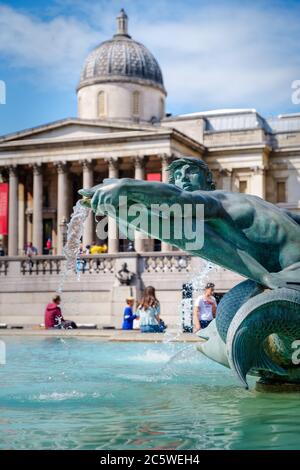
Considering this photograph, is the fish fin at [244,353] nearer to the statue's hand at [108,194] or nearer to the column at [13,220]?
the statue's hand at [108,194]

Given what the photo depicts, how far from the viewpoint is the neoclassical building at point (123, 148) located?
57875 millimetres

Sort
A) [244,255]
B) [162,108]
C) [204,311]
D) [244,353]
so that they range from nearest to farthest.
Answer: [244,353] → [244,255] → [204,311] → [162,108]

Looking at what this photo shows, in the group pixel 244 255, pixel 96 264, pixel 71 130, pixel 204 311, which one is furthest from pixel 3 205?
pixel 244 255

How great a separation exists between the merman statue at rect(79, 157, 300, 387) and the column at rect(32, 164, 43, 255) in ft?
170

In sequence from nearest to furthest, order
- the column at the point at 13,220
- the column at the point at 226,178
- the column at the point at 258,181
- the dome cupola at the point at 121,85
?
the column at the point at 13,220, the column at the point at 258,181, the column at the point at 226,178, the dome cupola at the point at 121,85

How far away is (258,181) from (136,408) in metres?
58.4

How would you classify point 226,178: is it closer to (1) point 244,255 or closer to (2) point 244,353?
(1) point 244,255

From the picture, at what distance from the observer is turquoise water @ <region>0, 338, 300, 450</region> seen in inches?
220

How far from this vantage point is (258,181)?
64.6 m

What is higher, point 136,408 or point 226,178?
point 226,178

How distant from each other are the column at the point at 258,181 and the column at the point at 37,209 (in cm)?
1608

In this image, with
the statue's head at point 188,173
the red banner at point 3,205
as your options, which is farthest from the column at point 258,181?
the statue's head at point 188,173

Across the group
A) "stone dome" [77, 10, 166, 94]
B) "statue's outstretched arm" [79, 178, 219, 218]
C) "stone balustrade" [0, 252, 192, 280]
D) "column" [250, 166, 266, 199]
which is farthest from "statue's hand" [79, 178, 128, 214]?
"stone dome" [77, 10, 166, 94]

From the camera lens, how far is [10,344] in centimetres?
1516
